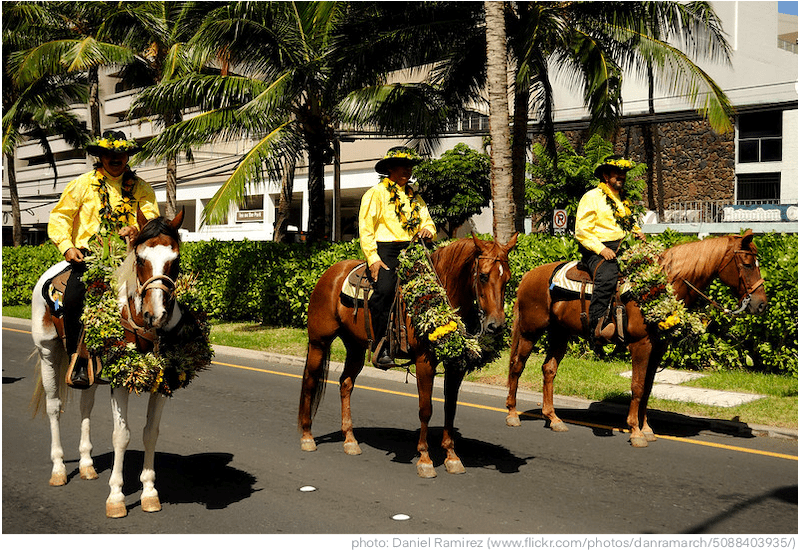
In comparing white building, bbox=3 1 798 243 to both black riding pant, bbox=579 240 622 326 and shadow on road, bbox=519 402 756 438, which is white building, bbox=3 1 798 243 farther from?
black riding pant, bbox=579 240 622 326

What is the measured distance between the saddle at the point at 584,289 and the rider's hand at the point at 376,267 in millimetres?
2795

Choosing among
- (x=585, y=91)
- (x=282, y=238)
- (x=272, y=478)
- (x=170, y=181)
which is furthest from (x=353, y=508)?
(x=170, y=181)

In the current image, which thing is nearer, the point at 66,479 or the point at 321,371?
the point at 66,479

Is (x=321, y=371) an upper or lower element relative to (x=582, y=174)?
lower

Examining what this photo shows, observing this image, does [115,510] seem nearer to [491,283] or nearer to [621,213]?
[491,283]

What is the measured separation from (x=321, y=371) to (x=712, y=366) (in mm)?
6897

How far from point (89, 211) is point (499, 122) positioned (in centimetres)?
853

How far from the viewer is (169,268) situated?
5.61m

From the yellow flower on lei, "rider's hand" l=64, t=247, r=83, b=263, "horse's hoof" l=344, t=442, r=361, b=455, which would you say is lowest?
"horse's hoof" l=344, t=442, r=361, b=455

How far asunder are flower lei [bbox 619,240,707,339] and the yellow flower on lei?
2730 mm

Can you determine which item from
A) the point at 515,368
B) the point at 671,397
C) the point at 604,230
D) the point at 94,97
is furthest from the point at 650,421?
the point at 94,97

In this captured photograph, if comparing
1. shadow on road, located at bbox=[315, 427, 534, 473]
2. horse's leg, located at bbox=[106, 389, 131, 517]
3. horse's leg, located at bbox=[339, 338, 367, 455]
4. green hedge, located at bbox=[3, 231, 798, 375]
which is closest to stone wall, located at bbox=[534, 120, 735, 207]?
green hedge, located at bbox=[3, 231, 798, 375]

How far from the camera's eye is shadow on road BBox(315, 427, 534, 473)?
7656mm

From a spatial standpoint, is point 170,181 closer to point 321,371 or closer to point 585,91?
point 585,91
